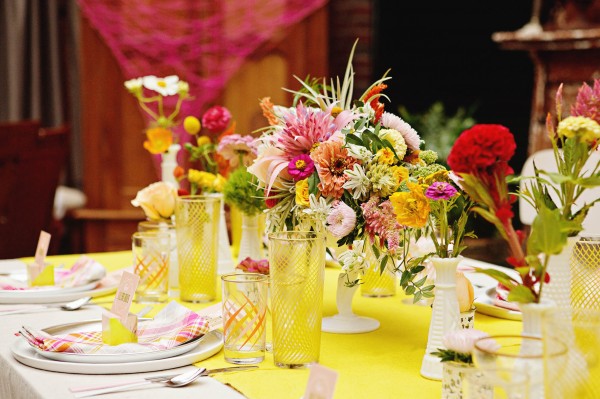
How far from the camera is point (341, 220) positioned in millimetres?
1386

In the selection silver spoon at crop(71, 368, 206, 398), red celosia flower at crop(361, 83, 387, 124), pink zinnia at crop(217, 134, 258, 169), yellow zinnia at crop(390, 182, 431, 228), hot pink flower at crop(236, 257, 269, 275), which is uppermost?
red celosia flower at crop(361, 83, 387, 124)

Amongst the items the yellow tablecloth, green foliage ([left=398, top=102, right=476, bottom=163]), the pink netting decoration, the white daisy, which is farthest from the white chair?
green foliage ([left=398, top=102, right=476, bottom=163])

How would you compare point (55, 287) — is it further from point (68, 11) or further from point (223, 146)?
point (68, 11)

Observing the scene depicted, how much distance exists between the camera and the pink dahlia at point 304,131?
58.1 inches

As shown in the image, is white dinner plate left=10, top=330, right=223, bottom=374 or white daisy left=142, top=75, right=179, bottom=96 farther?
white daisy left=142, top=75, right=179, bottom=96

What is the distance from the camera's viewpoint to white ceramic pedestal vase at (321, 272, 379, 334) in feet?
4.91

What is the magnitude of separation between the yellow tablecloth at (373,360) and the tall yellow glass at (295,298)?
3 centimetres

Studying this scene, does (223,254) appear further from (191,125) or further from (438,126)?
(438,126)

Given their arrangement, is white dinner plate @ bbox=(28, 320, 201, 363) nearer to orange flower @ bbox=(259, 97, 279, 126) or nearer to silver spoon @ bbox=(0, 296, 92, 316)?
silver spoon @ bbox=(0, 296, 92, 316)

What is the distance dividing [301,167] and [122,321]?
1.27 ft

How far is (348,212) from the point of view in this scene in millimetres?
1375

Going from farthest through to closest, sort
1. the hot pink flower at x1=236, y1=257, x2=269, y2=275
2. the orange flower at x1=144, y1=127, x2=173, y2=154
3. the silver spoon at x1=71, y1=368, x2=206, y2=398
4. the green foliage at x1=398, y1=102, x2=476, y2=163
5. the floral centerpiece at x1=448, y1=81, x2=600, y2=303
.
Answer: the green foliage at x1=398, y1=102, x2=476, y2=163
the orange flower at x1=144, y1=127, x2=173, y2=154
the hot pink flower at x1=236, y1=257, x2=269, y2=275
the silver spoon at x1=71, y1=368, x2=206, y2=398
the floral centerpiece at x1=448, y1=81, x2=600, y2=303

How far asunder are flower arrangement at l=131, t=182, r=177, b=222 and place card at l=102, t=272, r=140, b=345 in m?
0.52

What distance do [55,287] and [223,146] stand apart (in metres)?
0.48
